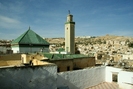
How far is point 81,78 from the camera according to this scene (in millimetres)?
12078

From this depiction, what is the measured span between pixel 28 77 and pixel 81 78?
5.88 m

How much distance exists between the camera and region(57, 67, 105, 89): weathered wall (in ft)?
35.1

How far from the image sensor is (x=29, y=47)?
15.9m

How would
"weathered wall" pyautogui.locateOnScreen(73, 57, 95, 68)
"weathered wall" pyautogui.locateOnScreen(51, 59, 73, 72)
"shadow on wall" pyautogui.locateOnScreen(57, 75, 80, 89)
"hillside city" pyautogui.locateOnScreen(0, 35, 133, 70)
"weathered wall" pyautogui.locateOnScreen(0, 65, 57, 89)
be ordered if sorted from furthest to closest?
"hillside city" pyautogui.locateOnScreen(0, 35, 133, 70)
"weathered wall" pyautogui.locateOnScreen(73, 57, 95, 68)
"weathered wall" pyautogui.locateOnScreen(51, 59, 73, 72)
"shadow on wall" pyautogui.locateOnScreen(57, 75, 80, 89)
"weathered wall" pyautogui.locateOnScreen(0, 65, 57, 89)

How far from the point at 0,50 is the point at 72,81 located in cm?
908

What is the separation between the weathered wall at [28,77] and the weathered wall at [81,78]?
226cm

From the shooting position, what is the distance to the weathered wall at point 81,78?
1071cm

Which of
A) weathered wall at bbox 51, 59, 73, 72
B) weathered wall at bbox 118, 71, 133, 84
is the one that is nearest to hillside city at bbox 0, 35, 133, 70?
weathered wall at bbox 118, 71, 133, 84

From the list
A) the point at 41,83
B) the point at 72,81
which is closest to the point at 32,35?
the point at 72,81

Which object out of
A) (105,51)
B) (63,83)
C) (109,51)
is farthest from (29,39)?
(109,51)

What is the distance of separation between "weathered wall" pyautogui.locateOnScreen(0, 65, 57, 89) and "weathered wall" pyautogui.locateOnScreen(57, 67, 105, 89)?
89.0 inches

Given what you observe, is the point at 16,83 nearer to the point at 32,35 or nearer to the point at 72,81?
the point at 72,81

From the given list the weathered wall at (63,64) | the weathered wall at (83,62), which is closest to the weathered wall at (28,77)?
the weathered wall at (63,64)

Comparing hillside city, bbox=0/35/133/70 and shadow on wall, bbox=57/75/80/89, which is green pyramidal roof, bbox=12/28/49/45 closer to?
hillside city, bbox=0/35/133/70
